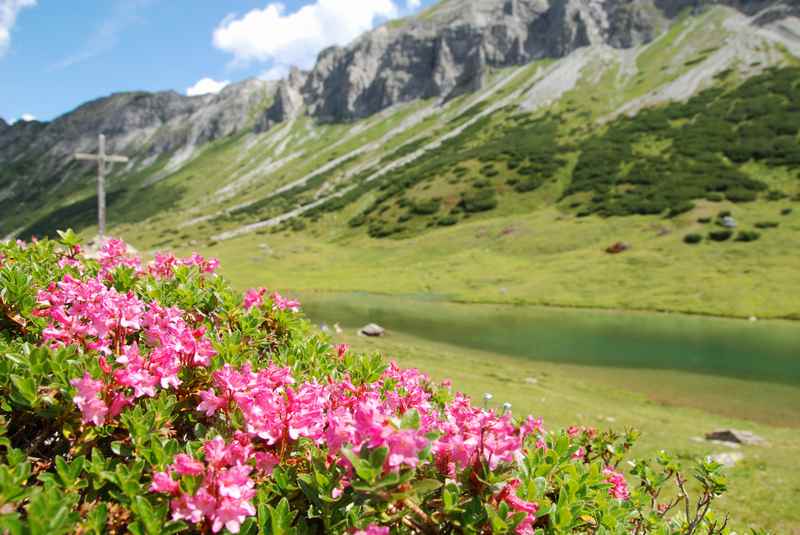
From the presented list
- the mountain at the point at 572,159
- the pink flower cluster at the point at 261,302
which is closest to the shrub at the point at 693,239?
the mountain at the point at 572,159

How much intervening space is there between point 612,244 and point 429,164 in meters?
74.6

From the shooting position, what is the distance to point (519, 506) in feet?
7.75

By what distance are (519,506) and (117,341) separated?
265 cm

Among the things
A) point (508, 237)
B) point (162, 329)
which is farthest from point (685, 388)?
point (508, 237)

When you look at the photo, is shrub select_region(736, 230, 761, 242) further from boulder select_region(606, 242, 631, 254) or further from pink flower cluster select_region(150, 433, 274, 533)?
pink flower cluster select_region(150, 433, 274, 533)

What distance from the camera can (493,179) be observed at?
99.9m

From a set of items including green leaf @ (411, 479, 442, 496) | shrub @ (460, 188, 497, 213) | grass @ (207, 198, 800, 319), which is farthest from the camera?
shrub @ (460, 188, 497, 213)

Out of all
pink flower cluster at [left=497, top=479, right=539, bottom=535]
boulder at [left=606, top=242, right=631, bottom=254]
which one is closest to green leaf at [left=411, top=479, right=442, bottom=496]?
pink flower cluster at [left=497, top=479, right=539, bottom=535]

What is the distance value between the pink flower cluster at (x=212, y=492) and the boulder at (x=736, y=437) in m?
16.7

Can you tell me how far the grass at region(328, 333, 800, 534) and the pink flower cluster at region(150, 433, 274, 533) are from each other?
10.9 metres

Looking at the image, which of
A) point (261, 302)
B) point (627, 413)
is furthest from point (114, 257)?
point (627, 413)

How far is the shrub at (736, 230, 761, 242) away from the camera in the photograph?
176 feet

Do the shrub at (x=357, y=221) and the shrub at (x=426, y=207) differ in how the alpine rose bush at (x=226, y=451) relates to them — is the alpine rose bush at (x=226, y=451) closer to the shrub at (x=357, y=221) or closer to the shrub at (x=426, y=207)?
the shrub at (x=426, y=207)

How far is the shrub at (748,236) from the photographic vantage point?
53.5m
